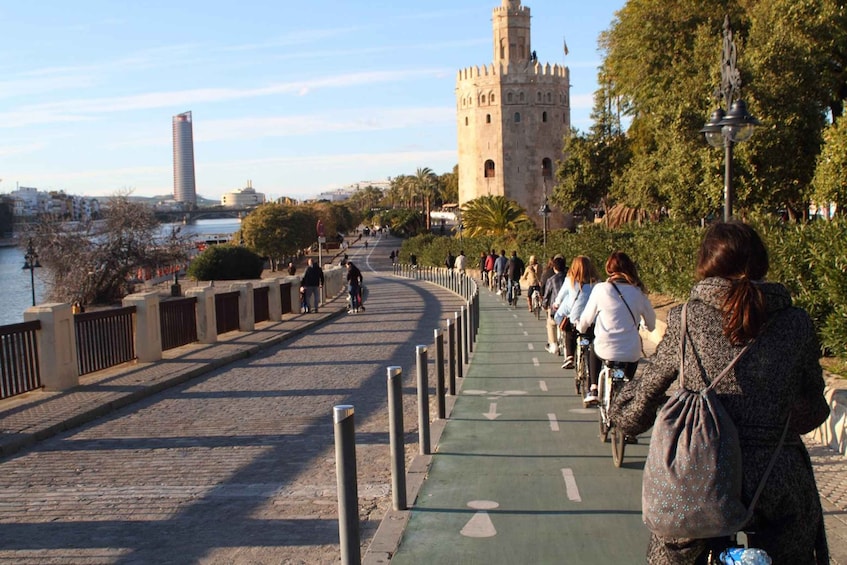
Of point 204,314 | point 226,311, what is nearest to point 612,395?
point 204,314

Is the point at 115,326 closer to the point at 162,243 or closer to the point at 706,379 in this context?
the point at 706,379

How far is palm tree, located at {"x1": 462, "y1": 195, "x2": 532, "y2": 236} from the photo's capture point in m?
72.2

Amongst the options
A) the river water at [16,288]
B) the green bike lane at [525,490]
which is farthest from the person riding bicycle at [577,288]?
the river water at [16,288]

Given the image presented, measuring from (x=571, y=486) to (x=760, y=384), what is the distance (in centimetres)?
380

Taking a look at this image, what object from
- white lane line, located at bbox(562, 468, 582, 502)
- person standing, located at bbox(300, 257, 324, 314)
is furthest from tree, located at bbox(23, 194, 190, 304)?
white lane line, located at bbox(562, 468, 582, 502)

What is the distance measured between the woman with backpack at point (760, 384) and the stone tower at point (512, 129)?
92.1m

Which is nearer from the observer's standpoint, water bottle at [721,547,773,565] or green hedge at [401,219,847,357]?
water bottle at [721,547,773,565]

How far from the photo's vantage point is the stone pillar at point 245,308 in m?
21.3

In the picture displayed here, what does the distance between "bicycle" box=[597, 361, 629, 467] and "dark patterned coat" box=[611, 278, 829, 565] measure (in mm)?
3677

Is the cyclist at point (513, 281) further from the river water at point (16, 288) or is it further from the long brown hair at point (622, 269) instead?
the long brown hair at point (622, 269)

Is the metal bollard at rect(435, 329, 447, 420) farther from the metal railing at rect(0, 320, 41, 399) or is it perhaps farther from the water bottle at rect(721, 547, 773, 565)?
the water bottle at rect(721, 547, 773, 565)

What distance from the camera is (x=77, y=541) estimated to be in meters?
5.92

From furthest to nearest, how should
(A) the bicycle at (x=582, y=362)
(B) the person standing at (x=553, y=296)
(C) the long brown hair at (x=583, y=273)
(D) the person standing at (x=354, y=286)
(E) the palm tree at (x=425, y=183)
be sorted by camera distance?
(E) the palm tree at (x=425, y=183) → (D) the person standing at (x=354, y=286) → (B) the person standing at (x=553, y=296) → (C) the long brown hair at (x=583, y=273) → (A) the bicycle at (x=582, y=362)

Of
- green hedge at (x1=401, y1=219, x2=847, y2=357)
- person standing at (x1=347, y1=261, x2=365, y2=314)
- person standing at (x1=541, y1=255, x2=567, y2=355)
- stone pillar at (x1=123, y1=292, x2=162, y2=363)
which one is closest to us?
green hedge at (x1=401, y1=219, x2=847, y2=357)
